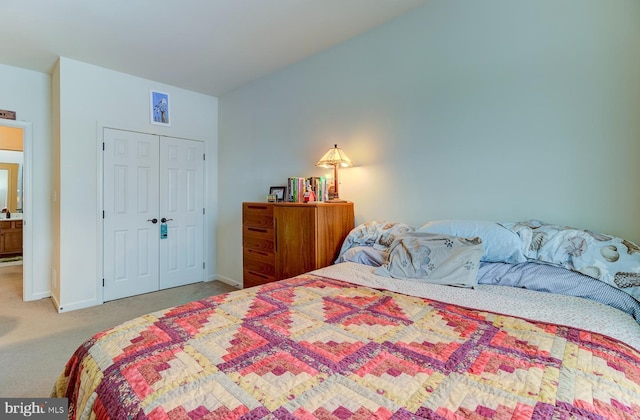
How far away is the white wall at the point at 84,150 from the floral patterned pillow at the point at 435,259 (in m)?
3.18

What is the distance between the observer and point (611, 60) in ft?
5.54

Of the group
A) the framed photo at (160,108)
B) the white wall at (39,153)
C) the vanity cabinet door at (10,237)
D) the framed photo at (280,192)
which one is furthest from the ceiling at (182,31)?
the vanity cabinet door at (10,237)

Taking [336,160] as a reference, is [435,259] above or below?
below

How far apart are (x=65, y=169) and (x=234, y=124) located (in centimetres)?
189

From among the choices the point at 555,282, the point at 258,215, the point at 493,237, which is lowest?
the point at 555,282

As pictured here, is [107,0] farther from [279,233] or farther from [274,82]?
[279,233]

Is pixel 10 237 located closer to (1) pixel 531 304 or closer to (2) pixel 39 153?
(2) pixel 39 153

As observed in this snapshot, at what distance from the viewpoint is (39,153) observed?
3555 millimetres

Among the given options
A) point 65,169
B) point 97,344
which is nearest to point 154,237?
point 65,169

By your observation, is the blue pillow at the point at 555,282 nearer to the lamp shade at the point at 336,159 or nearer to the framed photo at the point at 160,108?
the lamp shade at the point at 336,159

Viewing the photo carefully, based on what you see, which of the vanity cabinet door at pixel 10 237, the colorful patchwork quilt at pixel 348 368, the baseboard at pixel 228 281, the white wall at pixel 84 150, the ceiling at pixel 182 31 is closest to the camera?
the colorful patchwork quilt at pixel 348 368

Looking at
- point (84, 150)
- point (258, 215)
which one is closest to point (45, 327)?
point (84, 150)

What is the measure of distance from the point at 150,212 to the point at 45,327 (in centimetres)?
149

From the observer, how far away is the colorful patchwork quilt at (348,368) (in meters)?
0.73
